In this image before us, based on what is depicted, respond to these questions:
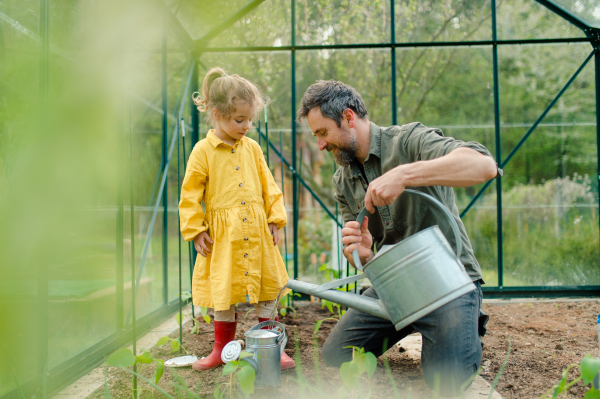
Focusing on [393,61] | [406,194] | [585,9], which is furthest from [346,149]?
[585,9]

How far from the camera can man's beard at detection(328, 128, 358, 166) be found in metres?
1.55

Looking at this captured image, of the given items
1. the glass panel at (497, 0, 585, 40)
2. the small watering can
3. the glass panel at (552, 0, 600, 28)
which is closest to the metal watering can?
the small watering can

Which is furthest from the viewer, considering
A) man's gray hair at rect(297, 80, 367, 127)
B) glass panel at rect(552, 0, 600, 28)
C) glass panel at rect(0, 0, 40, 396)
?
glass panel at rect(552, 0, 600, 28)

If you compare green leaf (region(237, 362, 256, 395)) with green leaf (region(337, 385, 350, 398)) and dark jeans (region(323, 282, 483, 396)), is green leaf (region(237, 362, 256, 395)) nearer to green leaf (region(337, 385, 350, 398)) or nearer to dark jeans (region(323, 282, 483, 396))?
green leaf (region(337, 385, 350, 398))

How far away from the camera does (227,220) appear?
1.76m

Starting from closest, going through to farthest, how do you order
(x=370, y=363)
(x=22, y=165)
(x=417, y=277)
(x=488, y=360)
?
(x=22, y=165)
(x=417, y=277)
(x=370, y=363)
(x=488, y=360)

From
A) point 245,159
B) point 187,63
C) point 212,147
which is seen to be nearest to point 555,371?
point 245,159

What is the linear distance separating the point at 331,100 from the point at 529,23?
8.30 feet

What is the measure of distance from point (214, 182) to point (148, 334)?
1004mm

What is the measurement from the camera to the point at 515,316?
8.29 feet

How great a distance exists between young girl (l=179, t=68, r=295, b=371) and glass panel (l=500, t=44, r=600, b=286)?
222cm

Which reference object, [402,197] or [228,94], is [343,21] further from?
[402,197]

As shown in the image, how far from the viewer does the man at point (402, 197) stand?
121 cm

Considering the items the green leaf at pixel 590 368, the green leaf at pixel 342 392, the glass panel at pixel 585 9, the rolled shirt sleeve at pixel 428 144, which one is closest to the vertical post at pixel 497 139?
the glass panel at pixel 585 9
